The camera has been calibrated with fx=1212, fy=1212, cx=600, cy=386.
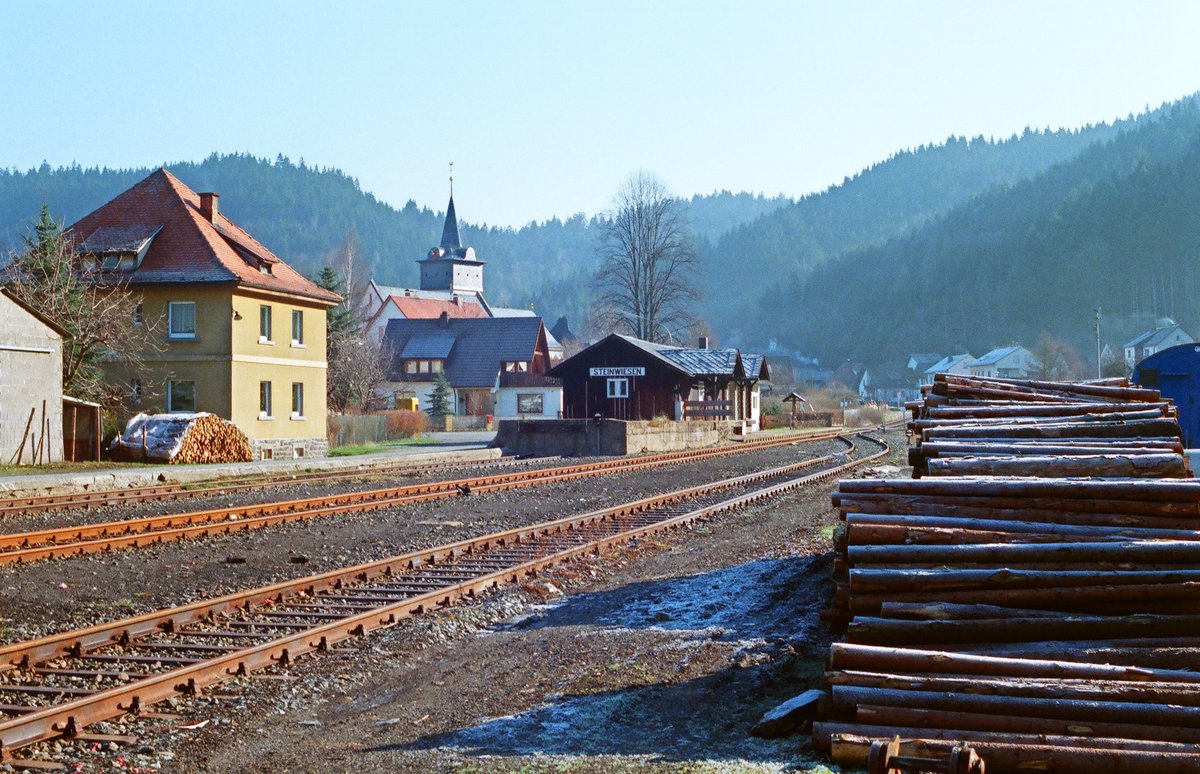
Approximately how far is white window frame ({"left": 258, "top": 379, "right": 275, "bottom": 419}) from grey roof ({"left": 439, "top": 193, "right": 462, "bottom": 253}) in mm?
119765

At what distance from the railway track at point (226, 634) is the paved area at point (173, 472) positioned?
1233cm

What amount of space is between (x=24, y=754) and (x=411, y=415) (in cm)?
5003

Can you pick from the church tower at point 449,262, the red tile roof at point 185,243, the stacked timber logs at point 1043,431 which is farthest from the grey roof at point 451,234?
the stacked timber logs at point 1043,431

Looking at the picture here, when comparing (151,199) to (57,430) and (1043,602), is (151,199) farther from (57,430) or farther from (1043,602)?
(1043,602)

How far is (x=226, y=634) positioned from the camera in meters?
9.73

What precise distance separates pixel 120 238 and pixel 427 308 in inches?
2987

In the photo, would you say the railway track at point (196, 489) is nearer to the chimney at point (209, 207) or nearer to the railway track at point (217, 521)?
the railway track at point (217, 521)

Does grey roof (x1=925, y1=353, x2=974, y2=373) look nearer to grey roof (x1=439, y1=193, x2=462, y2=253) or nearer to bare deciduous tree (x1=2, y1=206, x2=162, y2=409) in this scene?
grey roof (x1=439, y1=193, x2=462, y2=253)

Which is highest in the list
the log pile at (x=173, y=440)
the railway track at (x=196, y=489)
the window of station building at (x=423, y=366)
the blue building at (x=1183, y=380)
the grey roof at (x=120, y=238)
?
the grey roof at (x=120, y=238)

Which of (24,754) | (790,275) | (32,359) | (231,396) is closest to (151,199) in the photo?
(231,396)

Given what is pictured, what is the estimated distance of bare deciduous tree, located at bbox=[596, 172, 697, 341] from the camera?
79.9 metres

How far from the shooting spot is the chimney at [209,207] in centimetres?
4200

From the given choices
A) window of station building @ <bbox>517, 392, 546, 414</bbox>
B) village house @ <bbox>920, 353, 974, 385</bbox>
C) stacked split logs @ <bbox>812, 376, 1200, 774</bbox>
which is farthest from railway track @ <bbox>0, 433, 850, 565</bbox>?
village house @ <bbox>920, 353, 974, 385</bbox>

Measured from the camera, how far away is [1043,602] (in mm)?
7379
